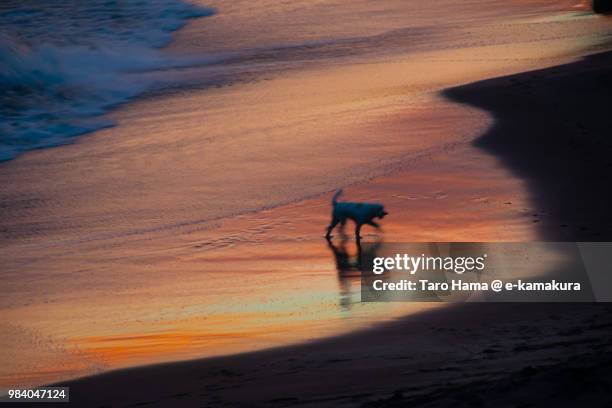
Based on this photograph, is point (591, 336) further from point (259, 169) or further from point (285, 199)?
point (259, 169)

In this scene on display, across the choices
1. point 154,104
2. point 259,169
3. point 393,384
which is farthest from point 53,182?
point 393,384

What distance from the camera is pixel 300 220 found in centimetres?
945

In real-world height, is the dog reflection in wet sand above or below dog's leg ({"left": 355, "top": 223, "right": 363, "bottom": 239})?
below

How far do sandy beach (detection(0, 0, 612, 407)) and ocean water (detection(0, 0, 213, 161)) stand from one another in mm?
840

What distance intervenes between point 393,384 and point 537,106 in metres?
9.19

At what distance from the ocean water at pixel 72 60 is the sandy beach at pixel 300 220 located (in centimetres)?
84

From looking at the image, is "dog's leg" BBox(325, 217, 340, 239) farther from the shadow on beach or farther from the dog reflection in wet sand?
the shadow on beach

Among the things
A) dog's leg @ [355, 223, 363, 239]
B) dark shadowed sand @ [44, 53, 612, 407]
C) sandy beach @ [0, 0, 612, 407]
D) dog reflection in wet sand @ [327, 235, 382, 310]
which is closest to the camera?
dark shadowed sand @ [44, 53, 612, 407]

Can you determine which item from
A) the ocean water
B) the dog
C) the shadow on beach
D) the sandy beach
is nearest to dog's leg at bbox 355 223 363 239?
the dog

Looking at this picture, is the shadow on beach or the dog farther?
the shadow on beach

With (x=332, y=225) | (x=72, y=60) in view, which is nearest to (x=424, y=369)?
(x=332, y=225)

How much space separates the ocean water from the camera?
51.8 ft

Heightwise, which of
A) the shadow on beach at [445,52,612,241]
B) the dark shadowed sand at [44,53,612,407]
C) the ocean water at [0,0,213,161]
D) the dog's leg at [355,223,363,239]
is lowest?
the dark shadowed sand at [44,53,612,407]

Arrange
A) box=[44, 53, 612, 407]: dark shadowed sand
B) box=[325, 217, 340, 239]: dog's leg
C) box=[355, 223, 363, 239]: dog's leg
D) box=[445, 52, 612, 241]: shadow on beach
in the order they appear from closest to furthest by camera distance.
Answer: box=[44, 53, 612, 407]: dark shadowed sand < box=[355, 223, 363, 239]: dog's leg < box=[325, 217, 340, 239]: dog's leg < box=[445, 52, 612, 241]: shadow on beach
